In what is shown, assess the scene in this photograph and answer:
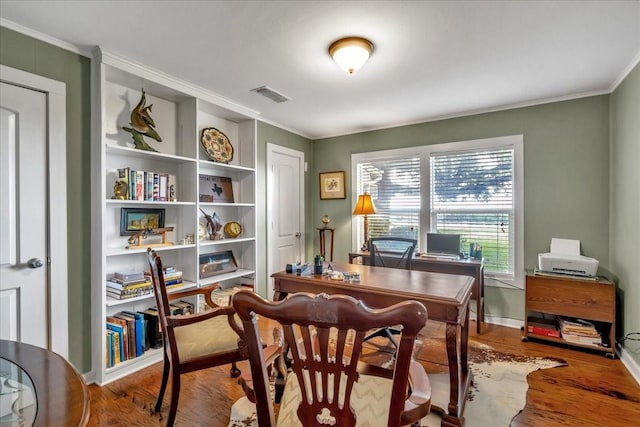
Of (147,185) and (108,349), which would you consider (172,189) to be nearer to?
(147,185)

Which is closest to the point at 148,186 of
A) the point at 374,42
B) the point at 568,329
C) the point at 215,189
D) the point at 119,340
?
the point at 215,189

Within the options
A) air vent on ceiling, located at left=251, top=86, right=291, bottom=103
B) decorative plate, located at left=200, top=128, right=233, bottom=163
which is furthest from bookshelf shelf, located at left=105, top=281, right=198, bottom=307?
air vent on ceiling, located at left=251, top=86, right=291, bottom=103

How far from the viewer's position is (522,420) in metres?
1.81

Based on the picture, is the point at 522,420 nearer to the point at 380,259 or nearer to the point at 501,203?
the point at 380,259

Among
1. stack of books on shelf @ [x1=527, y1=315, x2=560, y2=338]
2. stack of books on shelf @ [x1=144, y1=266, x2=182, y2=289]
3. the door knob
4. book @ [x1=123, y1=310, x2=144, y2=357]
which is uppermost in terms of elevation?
the door knob

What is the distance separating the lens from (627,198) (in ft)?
8.26

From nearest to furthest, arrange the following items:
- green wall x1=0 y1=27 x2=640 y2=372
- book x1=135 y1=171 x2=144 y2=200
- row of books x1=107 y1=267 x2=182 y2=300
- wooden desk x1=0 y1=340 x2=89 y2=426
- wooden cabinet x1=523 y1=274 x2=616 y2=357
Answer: wooden desk x1=0 y1=340 x2=89 y2=426
green wall x1=0 y1=27 x2=640 y2=372
row of books x1=107 y1=267 x2=182 y2=300
book x1=135 y1=171 x2=144 y2=200
wooden cabinet x1=523 y1=274 x2=616 y2=357

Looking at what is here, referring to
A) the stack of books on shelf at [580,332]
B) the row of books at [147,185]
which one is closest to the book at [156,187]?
the row of books at [147,185]

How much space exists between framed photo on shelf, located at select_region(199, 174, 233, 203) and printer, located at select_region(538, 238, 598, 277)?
332 cm

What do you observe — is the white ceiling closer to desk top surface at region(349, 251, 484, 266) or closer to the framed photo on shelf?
the framed photo on shelf

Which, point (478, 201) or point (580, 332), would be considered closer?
point (580, 332)

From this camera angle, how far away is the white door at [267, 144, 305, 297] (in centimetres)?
397

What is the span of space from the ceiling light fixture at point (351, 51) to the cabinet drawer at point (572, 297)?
99.7 inches

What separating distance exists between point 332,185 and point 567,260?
2.88 meters
